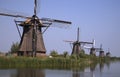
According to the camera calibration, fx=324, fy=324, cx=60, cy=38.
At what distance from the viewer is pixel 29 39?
125ft

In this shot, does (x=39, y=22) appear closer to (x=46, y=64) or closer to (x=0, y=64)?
(x=46, y=64)

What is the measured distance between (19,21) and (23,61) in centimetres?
612

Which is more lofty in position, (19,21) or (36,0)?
(36,0)

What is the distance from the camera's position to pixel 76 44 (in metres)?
59.4

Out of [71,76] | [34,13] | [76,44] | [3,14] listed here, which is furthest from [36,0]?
[76,44]

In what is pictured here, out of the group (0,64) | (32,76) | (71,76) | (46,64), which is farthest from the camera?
(46,64)

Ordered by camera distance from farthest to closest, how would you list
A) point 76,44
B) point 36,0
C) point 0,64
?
point 76,44 < point 36,0 < point 0,64

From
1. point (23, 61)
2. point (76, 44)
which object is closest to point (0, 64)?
point (23, 61)

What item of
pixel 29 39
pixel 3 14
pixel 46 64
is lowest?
pixel 46 64

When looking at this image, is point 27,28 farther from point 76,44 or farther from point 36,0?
point 76,44

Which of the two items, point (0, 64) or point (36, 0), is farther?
point (36, 0)

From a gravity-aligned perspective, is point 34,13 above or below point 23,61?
above

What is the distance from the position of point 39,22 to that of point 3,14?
13.9 feet

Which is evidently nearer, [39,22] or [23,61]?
[23,61]
